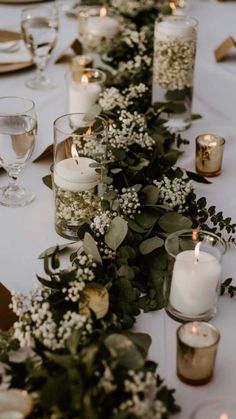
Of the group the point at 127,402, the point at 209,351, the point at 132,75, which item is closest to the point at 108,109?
the point at 132,75

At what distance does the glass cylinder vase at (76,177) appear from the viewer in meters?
1.23

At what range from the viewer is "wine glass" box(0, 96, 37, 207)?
132cm

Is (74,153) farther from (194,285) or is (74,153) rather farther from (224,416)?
(224,416)

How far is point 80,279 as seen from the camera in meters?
0.98

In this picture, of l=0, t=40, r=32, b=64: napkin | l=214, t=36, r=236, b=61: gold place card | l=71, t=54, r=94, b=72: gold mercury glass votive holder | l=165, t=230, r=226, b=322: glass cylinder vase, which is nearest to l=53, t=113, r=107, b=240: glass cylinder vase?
l=165, t=230, r=226, b=322: glass cylinder vase

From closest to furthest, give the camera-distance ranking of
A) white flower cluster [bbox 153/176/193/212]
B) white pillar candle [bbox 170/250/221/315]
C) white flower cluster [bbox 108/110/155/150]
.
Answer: white pillar candle [bbox 170/250/221/315] → white flower cluster [bbox 153/176/193/212] → white flower cluster [bbox 108/110/155/150]

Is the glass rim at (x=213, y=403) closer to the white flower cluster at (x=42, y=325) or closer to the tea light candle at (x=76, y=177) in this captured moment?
the white flower cluster at (x=42, y=325)

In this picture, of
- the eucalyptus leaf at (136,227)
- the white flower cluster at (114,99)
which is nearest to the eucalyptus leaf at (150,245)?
the eucalyptus leaf at (136,227)

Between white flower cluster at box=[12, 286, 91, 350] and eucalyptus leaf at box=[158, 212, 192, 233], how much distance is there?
0.28m

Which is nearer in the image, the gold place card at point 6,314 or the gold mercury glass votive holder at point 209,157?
the gold place card at point 6,314

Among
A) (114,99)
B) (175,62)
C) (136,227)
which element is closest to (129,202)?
(136,227)

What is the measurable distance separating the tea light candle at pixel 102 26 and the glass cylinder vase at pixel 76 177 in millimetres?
745

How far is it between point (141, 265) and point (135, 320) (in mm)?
127

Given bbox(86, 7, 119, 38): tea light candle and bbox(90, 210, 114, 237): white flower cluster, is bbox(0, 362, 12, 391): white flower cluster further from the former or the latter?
bbox(86, 7, 119, 38): tea light candle
